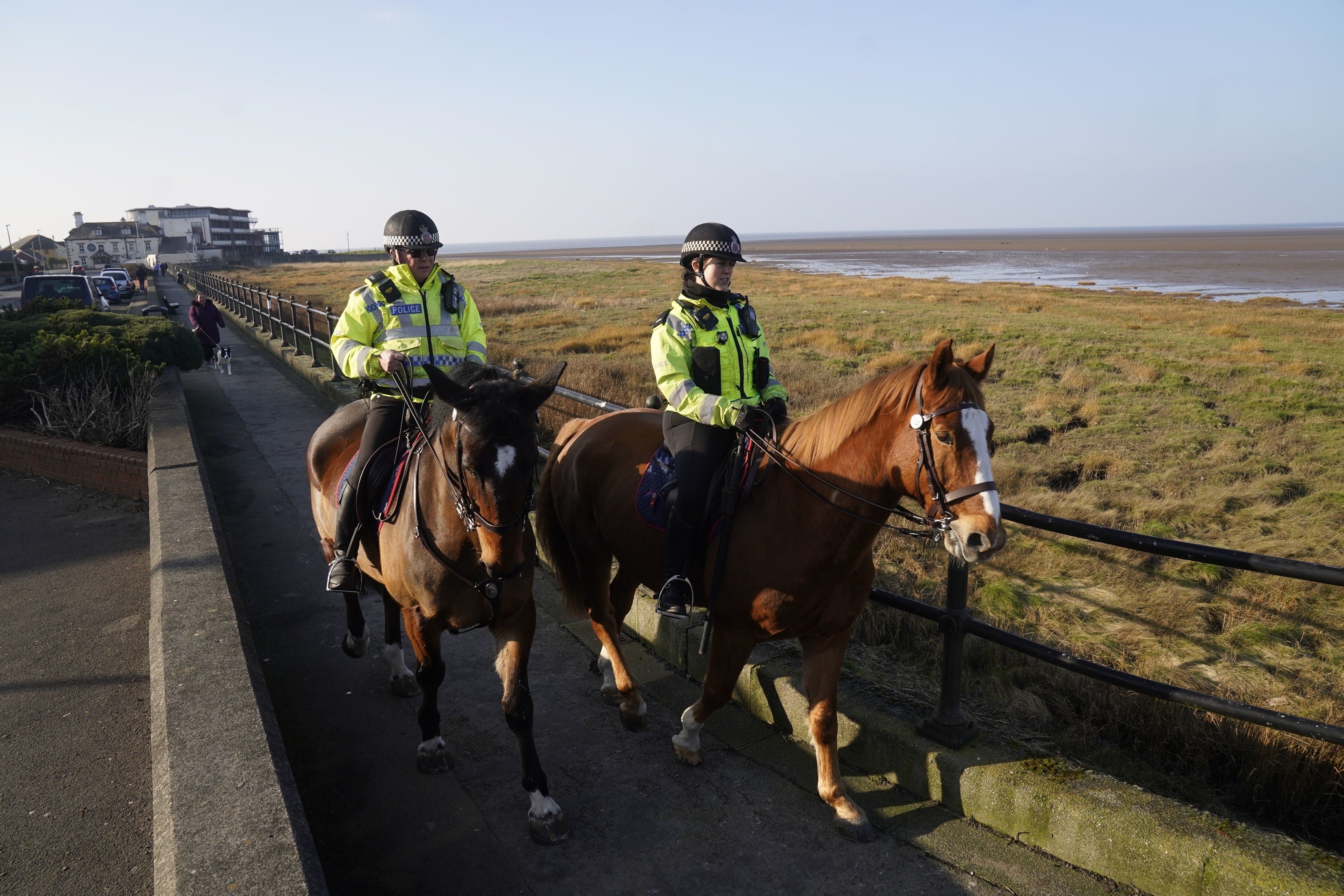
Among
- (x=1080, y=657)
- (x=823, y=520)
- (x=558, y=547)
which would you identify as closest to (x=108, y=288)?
(x=558, y=547)

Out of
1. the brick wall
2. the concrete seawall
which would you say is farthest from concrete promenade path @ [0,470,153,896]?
the brick wall

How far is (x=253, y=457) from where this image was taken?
1036 centimetres

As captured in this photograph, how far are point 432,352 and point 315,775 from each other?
2.20 m

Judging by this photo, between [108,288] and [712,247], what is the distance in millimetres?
41254

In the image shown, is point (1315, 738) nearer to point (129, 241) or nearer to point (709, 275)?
point (709, 275)

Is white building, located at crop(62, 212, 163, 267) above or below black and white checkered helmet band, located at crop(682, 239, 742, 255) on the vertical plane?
above

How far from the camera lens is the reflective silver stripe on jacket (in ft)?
12.7

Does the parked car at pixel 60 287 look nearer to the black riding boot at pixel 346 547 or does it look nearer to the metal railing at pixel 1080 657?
→ the black riding boot at pixel 346 547

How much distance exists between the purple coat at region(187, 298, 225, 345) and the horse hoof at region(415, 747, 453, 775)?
16655mm

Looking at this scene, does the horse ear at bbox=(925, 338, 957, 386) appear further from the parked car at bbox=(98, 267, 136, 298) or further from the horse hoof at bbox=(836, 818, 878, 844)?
the parked car at bbox=(98, 267, 136, 298)

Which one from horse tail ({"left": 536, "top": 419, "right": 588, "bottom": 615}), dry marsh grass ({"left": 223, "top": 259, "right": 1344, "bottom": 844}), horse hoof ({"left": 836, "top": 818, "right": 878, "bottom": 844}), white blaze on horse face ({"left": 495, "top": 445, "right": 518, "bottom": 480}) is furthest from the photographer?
horse tail ({"left": 536, "top": 419, "right": 588, "bottom": 615})

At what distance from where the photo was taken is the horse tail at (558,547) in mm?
4898

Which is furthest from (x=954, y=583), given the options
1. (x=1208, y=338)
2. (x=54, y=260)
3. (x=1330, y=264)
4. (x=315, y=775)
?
(x=54, y=260)

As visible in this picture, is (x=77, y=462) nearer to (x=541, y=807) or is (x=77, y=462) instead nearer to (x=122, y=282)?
(x=541, y=807)
